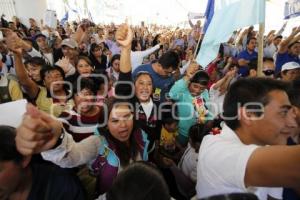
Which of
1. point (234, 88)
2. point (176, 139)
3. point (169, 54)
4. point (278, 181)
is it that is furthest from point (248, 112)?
point (169, 54)

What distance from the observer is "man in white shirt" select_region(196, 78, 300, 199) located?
885 mm

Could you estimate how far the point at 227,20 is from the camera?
299 cm

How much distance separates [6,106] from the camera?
5.74 feet

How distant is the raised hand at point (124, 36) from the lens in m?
2.60

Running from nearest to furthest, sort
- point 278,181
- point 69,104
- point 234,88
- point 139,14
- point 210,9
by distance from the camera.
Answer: point 278,181
point 234,88
point 69,104
point 210,9
point 139,14

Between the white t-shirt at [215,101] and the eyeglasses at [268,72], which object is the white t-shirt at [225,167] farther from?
the eyeglasses at [268,72]

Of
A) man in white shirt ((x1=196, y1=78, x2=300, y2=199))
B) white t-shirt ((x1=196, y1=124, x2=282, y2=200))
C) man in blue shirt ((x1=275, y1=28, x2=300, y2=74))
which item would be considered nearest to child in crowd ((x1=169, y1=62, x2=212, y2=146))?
man in blue shirt ((x1=275, y1=28, x2=300, y2=74))

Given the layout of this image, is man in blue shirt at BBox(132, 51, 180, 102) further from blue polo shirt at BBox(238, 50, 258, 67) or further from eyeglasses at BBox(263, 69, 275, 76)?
blue polo shirt at BBox(238, 50, 258, 67)

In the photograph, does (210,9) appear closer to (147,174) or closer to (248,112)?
(248,112)

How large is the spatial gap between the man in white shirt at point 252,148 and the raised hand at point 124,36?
3.73ft

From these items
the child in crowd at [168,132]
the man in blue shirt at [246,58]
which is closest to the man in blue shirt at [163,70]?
the child in crowd at [168,132]

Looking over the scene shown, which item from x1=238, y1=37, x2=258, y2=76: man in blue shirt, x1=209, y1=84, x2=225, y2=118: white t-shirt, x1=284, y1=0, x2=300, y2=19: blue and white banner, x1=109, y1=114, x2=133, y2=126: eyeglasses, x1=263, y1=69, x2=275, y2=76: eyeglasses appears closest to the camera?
x1=109, y1=114, x2=133, y2=126: eyeglasses

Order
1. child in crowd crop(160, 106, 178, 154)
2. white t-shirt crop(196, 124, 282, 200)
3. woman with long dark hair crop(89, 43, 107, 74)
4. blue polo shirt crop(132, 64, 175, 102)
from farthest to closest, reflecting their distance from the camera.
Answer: woman with long dark hair crop(89, 43, 107, 74) → blue polo shirt crop(132, 64, 175, 102) → child in crowd crop(160, 106, 178, 154) → white t-shirt crop(196, 124, 282, 200)

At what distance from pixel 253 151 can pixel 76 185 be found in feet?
2.69
